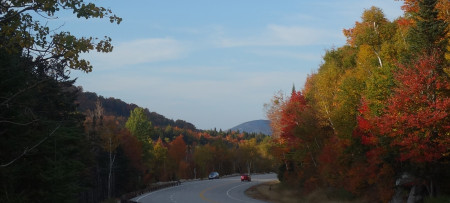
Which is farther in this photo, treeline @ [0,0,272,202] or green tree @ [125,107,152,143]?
green tree @ [125,107,152,143]

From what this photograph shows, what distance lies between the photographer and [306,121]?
42.4 m

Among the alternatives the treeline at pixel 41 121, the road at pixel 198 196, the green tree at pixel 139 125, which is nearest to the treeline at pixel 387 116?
the road at pixel 198 196

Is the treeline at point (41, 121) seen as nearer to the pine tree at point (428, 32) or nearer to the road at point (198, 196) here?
the road at point (198, 196)

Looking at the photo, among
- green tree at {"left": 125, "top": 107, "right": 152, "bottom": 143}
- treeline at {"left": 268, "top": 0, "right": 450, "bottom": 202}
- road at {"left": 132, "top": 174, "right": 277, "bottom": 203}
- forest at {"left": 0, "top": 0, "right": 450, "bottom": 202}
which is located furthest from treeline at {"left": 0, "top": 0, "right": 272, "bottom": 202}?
green tree at {"left": 125, "top": 107, "right": 152, "bottom": 143}

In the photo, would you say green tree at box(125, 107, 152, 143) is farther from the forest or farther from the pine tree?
the pine tree

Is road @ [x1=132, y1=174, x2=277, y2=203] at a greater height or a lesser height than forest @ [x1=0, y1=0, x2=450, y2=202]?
lesser

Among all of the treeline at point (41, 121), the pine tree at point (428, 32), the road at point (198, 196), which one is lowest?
the road at point (198, 196)

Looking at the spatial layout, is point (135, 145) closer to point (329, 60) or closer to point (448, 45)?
point (329, 60)

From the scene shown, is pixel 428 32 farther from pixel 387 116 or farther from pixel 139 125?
pixel 139 125

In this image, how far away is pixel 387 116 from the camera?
24.0 m

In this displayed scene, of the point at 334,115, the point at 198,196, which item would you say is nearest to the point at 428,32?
the point at 334,115

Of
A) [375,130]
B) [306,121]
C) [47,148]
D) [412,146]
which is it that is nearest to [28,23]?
[47,148]

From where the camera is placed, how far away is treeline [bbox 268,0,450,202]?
2316 centimetres

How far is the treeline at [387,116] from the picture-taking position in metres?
23.2
